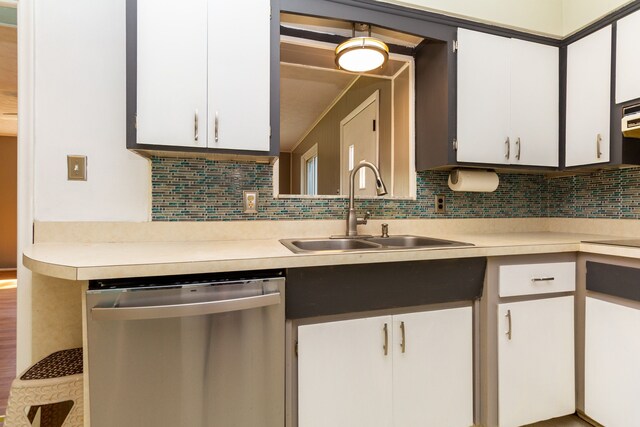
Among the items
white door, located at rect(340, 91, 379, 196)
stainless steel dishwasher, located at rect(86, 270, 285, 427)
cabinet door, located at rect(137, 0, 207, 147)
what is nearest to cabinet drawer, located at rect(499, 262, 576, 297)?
white door, located at rect(340, 91, 379, 196)

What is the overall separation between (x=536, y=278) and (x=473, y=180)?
2.08 feet

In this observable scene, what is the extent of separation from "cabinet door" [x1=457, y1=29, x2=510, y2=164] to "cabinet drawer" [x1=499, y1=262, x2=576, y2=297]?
61 centimetres

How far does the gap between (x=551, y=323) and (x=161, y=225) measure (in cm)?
187

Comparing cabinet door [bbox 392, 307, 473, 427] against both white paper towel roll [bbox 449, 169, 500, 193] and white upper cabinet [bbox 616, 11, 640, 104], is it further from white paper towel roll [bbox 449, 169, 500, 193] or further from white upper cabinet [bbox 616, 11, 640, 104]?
white upper cabinet [bbox 616, 11, 640, 104]

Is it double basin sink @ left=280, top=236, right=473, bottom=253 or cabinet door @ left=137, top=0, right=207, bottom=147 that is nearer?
cabinet door @ left=137, top=0, right=207, bottom=147

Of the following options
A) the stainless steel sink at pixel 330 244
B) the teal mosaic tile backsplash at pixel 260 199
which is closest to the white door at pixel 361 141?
the teal mosaic tile backsplash at pixel 260 199

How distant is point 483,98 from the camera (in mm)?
1770

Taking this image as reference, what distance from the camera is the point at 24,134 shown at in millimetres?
1393

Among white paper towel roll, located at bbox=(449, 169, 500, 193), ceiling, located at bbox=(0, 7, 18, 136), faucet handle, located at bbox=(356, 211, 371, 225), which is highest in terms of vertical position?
ceiling, located at bbox=(0, 7, 18, 136)

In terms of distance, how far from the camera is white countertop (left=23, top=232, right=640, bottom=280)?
0.95 m

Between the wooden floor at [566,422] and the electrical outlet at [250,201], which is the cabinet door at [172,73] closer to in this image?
the electrical outlet at [250,201]

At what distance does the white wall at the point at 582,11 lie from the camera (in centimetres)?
171

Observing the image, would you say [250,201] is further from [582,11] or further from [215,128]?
[582,11]

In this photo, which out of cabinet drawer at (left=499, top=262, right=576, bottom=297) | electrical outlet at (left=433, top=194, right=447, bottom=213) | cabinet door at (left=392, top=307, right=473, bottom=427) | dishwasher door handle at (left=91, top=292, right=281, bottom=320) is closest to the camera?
dishwasher door handle at (left=91, top=292, right=281, bottom=320)
